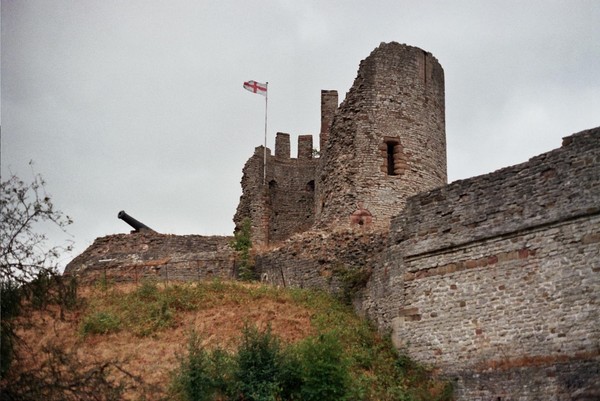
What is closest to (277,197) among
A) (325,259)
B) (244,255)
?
(244,255)

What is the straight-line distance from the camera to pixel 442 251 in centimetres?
1822

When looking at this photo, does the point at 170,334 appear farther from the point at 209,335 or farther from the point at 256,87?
the point at 256,87

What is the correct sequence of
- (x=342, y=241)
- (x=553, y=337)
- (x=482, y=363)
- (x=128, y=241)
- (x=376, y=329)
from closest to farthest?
(x=553, y=337)
(x=482, y=363)
(x=376, y=329)
(x=342, y=241)
(x=128, y=241)

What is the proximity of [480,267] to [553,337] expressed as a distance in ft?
7.09

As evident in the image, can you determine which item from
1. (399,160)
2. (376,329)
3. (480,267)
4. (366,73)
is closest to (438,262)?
(480,267)

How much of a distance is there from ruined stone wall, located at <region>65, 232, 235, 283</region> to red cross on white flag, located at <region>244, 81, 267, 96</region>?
29.2 feet

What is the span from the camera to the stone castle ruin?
51.5 feet

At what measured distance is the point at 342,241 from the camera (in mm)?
22312

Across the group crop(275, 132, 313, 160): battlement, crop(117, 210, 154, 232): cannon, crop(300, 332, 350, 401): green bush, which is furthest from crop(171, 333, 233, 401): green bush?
crop(275, 132, 313, 160): battlement

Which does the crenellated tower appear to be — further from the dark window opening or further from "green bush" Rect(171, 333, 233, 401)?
"green bush" Rect(171, 333, 233, 401)

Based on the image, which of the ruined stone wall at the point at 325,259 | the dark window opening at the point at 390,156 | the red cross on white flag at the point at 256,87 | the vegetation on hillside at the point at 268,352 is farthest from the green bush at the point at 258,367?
the red cross on white flag at the point at 256,87

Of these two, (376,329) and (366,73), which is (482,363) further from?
(366,73)

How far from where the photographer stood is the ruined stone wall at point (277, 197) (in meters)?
33.0

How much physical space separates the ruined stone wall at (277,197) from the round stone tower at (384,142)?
6954 millimetres
